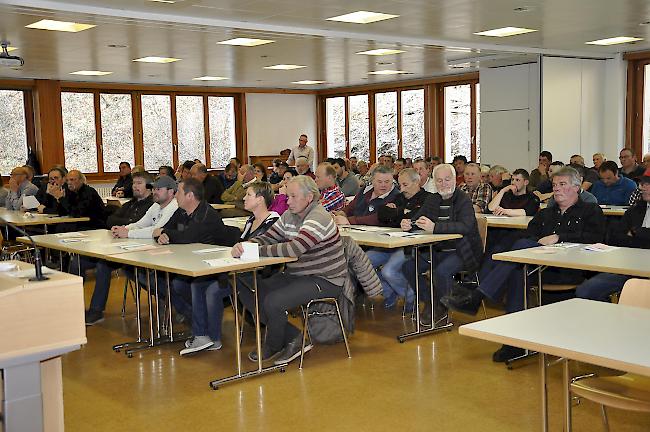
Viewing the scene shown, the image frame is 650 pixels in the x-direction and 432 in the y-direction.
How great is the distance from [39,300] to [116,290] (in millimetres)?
→ 5652

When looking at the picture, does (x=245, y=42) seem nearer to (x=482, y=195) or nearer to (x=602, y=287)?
(x=482, y=195)

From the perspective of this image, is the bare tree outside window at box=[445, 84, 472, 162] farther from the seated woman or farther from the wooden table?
the wooden table

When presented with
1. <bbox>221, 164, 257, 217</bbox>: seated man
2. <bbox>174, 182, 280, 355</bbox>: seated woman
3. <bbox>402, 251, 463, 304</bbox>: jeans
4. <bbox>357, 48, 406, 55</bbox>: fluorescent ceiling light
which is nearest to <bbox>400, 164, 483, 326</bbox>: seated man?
<bbox>402, 251, 463, 304</bbox>: jeans

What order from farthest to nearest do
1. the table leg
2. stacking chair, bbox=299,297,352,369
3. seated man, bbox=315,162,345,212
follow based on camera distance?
seated man, bbox=315,162,345,212, stacking chair, bbox=299,297,352,369, the table leg

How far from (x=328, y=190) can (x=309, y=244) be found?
2766mm

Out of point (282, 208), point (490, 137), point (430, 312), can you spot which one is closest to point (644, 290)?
point (430, 312)

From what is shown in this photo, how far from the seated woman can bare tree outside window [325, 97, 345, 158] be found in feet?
43.4

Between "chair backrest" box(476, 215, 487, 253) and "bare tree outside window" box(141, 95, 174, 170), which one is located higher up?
"bare tree outside window" box(141, 95, 174, 170)

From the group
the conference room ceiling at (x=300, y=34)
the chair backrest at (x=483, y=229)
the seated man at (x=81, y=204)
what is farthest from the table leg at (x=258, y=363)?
the seated man at (x=81, y=204)

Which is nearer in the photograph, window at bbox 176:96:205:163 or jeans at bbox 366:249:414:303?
jeans at bbox 366:249:414:303

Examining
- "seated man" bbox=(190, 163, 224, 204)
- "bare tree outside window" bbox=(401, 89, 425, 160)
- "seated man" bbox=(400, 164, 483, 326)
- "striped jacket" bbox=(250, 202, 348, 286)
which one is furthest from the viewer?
"bare tree outside window" bbox=(401, 89, 425, 160)

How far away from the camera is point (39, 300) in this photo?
8.66ft

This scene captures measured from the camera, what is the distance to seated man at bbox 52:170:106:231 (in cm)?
848

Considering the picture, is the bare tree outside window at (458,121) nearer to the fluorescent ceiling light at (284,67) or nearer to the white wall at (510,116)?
the white wall at (510,116)
